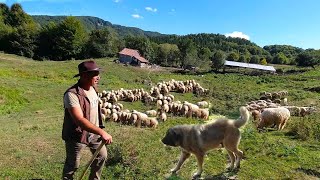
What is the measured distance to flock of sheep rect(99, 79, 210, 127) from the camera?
65.1 feet

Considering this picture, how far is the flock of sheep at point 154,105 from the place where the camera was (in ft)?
65.1

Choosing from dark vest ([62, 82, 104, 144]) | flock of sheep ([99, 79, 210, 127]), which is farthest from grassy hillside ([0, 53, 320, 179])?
dark vest ([62, 82, 104, 144])

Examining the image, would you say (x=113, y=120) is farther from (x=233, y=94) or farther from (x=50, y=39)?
(x=50, y=39)

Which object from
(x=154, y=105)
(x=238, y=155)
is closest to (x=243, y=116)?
(x=238, y=155)

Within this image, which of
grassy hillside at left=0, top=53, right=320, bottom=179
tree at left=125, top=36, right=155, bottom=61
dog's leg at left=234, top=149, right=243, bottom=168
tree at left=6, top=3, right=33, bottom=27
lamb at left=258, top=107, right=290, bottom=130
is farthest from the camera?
tree at left=125, top=36, right=155, bottom=61

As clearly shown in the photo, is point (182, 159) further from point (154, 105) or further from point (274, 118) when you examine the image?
point (154, 105)

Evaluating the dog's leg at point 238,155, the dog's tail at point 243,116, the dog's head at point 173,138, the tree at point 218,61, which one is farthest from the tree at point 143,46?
the dog's tail at point 243,116

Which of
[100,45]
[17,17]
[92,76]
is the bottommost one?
[100,45]

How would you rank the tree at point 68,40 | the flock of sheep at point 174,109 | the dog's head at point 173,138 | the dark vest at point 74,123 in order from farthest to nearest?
the tree at point 68,40 < the flock of sheep at point 174,109 < the dog's head at point 173,138 < the dark vest at point 74,123

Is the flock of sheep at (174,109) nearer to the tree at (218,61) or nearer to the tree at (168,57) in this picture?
the tree at (218,61)

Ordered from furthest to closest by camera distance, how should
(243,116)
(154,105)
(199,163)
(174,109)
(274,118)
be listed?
(154,105), (174,109), (274,118), (199,163), (243,116)

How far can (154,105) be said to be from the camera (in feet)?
94.5

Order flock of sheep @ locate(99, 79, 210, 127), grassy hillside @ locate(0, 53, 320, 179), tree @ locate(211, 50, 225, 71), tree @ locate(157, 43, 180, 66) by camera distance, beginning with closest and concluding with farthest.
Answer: grassy hillside @ locate(0, 53, 320, 179)
flock of sheep @ locate(99, 79, 210, 127)
tree @ locate(211, 50, 225, 71)
tree @ locate(157, 43, 180, 66)

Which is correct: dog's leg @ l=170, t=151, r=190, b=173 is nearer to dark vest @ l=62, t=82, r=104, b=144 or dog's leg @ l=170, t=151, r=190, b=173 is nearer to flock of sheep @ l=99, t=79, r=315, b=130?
dark vest @ l=62, t=82, r=104, b=144
